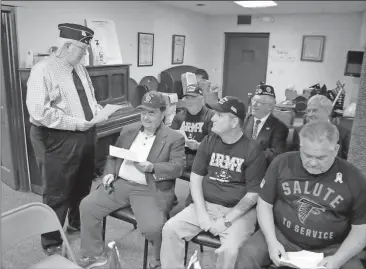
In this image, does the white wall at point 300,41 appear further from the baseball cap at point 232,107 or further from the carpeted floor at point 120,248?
the carpeted floor at point 120,248

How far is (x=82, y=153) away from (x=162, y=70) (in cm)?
409

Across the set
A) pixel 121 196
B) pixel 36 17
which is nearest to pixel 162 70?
pixel 36 17

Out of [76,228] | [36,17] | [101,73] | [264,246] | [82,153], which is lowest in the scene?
[76,228]

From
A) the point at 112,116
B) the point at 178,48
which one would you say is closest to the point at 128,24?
the point at 178,48

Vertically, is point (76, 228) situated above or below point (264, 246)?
below

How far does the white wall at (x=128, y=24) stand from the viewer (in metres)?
3.57

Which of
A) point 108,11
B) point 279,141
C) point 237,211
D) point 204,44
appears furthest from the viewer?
point 204,44

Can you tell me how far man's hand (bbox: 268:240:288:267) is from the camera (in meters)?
1.63

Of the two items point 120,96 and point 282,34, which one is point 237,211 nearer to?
point 120,96

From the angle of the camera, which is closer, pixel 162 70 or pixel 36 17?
pixel 36 17

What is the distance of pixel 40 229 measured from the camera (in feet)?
5.42

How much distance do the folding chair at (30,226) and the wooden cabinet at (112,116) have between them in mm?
1917

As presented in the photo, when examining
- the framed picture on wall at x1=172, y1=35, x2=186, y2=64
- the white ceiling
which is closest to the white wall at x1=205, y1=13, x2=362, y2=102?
the white ceiling

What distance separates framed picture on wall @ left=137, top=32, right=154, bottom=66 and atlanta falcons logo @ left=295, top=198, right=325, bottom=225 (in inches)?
173
